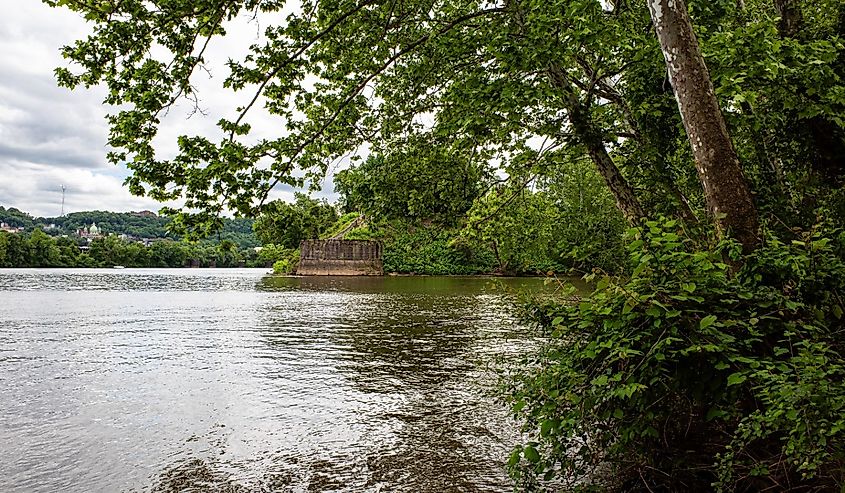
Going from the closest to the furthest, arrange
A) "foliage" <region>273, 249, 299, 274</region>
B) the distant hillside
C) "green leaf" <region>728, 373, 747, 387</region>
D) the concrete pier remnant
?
"green leaf" <region>728, 373, 747, 387</region>, the concrete pier remnant, "foliage" <region>273, 249, 299, 274</region>, the distant hillside

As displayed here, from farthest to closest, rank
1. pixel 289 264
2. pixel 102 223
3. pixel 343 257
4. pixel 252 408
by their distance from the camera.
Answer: pixel 102 223
pixel 289 264
pixel 343 257
pixel 252 408

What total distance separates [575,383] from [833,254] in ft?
7.19

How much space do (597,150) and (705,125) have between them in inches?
145

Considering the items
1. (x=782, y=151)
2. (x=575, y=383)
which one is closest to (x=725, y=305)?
(x=575, y=383)

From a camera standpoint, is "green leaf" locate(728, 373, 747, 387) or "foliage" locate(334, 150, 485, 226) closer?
"green leaf" locate(728, 373, 747, 387)

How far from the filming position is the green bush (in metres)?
3.11

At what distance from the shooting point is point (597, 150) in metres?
7.98

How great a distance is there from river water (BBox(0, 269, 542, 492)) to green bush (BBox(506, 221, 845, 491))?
1165 mm

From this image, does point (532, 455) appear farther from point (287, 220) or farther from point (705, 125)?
point (287, 220)

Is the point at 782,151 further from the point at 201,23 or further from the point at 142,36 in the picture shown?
the point at 142,36

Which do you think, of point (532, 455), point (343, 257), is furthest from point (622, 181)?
point (343, 257)

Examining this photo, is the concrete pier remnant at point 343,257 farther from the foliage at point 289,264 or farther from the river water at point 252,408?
the river water at point 252,408

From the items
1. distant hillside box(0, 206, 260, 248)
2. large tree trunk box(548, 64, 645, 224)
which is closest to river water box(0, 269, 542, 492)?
large tree trunk box(548, 64, 645, 224)

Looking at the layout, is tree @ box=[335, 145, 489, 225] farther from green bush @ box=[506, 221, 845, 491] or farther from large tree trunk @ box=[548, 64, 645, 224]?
green bush @ box=[506, 221, 845, 491]
